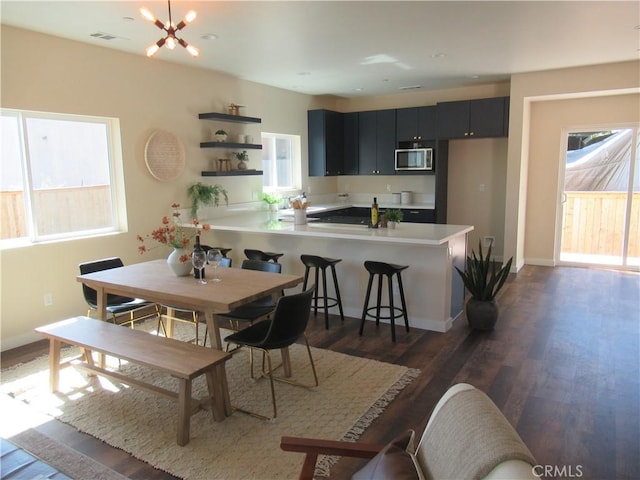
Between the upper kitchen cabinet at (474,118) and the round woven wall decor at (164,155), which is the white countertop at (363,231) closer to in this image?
the round woven wall decor at (164,155)

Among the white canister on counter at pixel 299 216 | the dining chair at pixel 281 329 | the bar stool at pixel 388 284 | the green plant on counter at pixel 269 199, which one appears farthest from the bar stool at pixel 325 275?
the green plant on counter at pixel 269 199

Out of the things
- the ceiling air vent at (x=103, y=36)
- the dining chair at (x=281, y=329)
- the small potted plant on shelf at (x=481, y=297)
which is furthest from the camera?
the small potted plant on shelf at (x=481, y=297)

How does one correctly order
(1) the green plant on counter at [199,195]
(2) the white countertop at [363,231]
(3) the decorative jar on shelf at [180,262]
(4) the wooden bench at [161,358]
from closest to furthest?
(4) the wooden bench at [161,358]
(3) the decorative jar on shelf at [180,262]
(2) the white countertop at [363,231]
(1) the green plant on counter at [199,195]

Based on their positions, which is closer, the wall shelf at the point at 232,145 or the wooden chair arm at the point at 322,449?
the wooden chair arm at the point at 322,449

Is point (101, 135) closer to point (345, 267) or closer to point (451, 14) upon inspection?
point (345, 267)

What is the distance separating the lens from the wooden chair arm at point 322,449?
1.56 metres

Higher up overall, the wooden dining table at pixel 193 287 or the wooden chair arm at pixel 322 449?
the wooden dining table at pixel 193 287

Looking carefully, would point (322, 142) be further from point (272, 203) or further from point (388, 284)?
point (388, 284)

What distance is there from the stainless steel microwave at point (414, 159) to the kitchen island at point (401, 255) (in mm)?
2758

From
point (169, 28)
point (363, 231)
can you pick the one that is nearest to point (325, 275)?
point (363, 231)

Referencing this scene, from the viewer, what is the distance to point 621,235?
6.56 metres

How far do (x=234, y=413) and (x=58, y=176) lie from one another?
3.07 meters

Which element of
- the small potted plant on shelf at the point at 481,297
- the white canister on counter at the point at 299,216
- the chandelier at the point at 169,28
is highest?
the chandelier at the point at 169,28

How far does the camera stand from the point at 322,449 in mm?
1581
